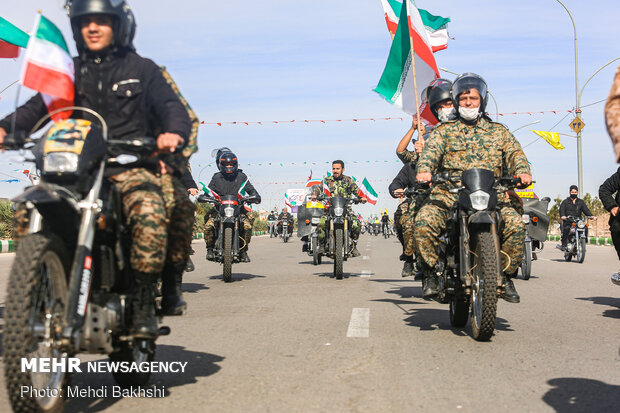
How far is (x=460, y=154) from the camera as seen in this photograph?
723 centimetres

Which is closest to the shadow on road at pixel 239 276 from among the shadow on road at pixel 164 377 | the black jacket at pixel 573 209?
the shadow on road at pixel 164 377

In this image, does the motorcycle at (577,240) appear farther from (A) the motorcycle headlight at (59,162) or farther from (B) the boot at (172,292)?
(A) the motorcycle headlight at (59,162)

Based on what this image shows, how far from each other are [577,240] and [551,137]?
21812 mm

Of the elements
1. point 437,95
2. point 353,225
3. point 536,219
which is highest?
point 437,95

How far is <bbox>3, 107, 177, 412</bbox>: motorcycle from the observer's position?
3301 mm

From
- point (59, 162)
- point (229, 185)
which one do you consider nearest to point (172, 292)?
point (59, 162)

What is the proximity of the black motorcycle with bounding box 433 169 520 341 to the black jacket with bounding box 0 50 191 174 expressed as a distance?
9.34ft

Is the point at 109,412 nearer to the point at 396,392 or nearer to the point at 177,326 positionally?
the point at 396,392

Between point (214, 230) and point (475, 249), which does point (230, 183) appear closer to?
point (214, 230)

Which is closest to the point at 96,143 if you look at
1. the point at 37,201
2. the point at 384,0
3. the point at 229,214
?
the point at 37,201

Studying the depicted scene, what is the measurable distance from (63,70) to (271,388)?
2114 mm

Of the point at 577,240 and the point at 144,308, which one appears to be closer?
the point at 144,308

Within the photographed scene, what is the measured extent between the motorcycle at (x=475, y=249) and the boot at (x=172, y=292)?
261 centimetres

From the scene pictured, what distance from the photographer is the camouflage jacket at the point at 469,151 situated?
23.5 feet
